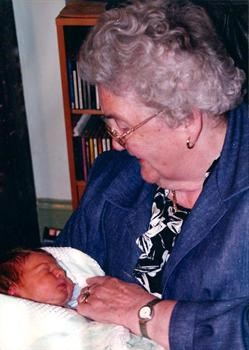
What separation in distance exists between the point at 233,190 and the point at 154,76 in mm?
301

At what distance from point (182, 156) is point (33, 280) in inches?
18.4

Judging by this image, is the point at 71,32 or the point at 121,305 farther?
the point at 71,32

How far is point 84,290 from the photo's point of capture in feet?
4.94

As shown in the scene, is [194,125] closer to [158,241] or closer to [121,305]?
[158,241]

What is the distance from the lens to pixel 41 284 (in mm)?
1477

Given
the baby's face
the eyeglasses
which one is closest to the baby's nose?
the baby's face

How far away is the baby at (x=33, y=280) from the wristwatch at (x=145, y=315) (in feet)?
0.75

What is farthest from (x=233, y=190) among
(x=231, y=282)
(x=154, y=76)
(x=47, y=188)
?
(x=47, y=188)

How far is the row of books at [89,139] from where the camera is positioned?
2.46 meters

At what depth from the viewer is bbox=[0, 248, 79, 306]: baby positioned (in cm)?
147

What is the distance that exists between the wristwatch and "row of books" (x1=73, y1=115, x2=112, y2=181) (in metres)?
1.17

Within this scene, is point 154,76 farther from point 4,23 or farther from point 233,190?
point 4,23

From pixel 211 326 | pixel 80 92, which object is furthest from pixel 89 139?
pixel 211 326

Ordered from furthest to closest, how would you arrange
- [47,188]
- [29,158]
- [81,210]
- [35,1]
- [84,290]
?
1. [47,188]
2. [29,158]
3. [35,1]
4. [81,210]
5. [84,290]
